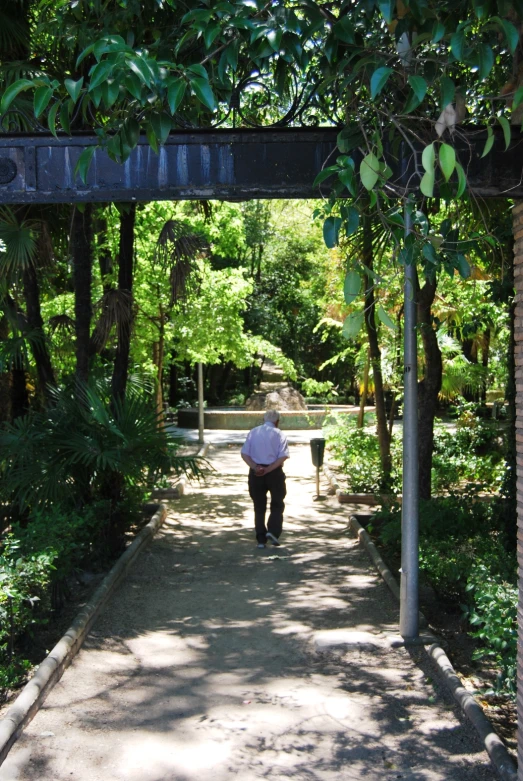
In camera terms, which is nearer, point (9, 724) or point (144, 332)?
point (9, 724)

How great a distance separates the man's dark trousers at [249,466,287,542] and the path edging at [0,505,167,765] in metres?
2.01

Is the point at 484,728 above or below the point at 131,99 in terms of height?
below

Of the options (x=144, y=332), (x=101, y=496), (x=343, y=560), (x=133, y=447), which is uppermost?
(x=144, y=332)

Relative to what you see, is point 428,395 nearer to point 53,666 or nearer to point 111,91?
point 53,666

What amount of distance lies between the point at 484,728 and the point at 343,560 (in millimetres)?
5527

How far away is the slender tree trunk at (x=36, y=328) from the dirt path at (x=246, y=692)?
317 cm

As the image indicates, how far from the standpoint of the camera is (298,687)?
645 cm

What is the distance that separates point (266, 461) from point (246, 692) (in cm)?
502

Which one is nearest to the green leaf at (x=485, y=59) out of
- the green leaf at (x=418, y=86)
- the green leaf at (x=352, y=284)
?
the green leaf at (x=418, y=86)

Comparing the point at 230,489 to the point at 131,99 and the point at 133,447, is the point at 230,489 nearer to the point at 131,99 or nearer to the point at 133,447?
the point at 133,447

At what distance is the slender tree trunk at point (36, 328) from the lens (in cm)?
1193

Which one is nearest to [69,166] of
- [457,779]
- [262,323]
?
[457,779]

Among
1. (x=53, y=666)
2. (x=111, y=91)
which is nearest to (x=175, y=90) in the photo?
(x=111, y=91)

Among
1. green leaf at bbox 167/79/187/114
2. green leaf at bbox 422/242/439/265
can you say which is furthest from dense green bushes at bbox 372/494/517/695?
green leaf at bbox 167/79/187/114
